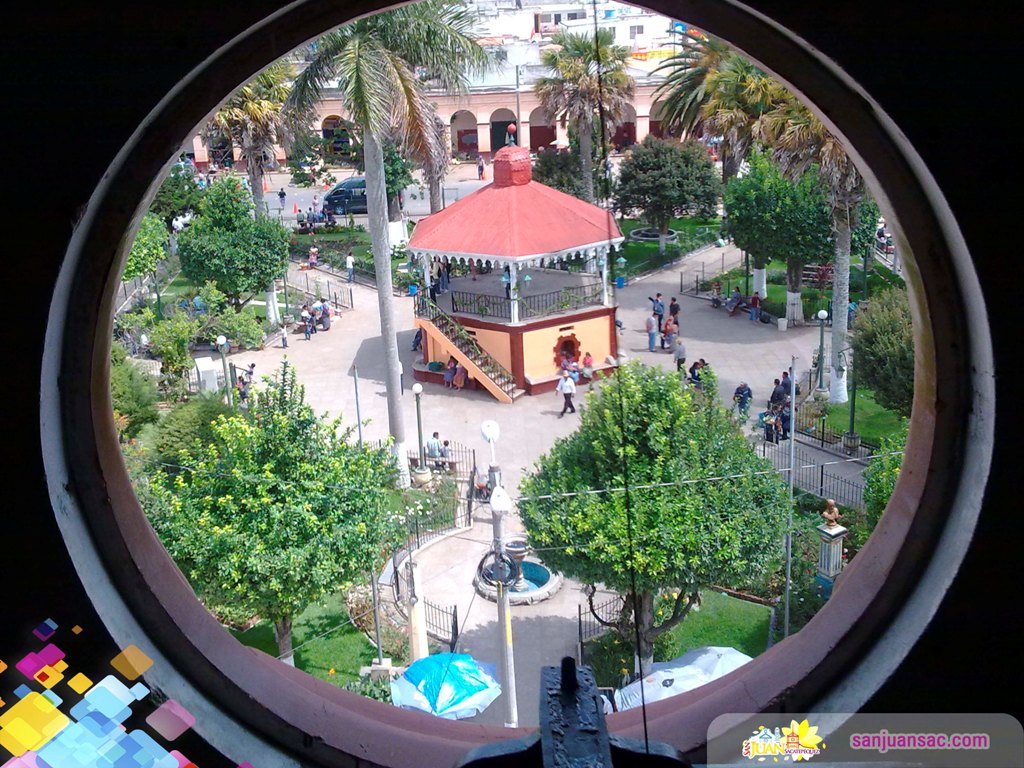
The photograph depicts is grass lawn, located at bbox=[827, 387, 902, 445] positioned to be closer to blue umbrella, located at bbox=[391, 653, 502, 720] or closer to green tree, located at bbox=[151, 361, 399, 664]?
blue umbrella, located at bbox=[391, 653, 502, 720]

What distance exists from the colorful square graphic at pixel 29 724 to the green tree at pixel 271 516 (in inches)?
267

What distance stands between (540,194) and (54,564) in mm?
17198

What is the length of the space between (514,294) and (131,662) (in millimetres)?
15790

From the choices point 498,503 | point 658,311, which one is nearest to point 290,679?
point 498,503

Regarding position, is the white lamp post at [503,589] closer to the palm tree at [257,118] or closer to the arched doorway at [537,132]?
the palm tree at [257,118]

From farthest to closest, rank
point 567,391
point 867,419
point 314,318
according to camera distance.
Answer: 1. point 314,318
2. point 567,391
3. point 867,419

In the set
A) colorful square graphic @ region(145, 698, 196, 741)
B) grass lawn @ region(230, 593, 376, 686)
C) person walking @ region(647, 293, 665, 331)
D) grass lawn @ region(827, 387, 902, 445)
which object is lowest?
grass lawn @ region(230, 593, 376, 686)

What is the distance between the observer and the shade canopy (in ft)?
59.2

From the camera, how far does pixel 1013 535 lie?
222cm

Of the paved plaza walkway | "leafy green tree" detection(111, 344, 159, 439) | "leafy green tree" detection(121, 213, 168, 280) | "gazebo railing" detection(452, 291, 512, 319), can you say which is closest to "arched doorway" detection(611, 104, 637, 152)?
the paved plaza walkway

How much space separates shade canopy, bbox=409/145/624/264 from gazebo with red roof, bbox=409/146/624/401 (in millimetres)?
17

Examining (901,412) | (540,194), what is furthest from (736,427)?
(540,194)

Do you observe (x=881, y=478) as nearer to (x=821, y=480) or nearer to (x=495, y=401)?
(x=821, y=480)

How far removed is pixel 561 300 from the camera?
1864 centimetres
